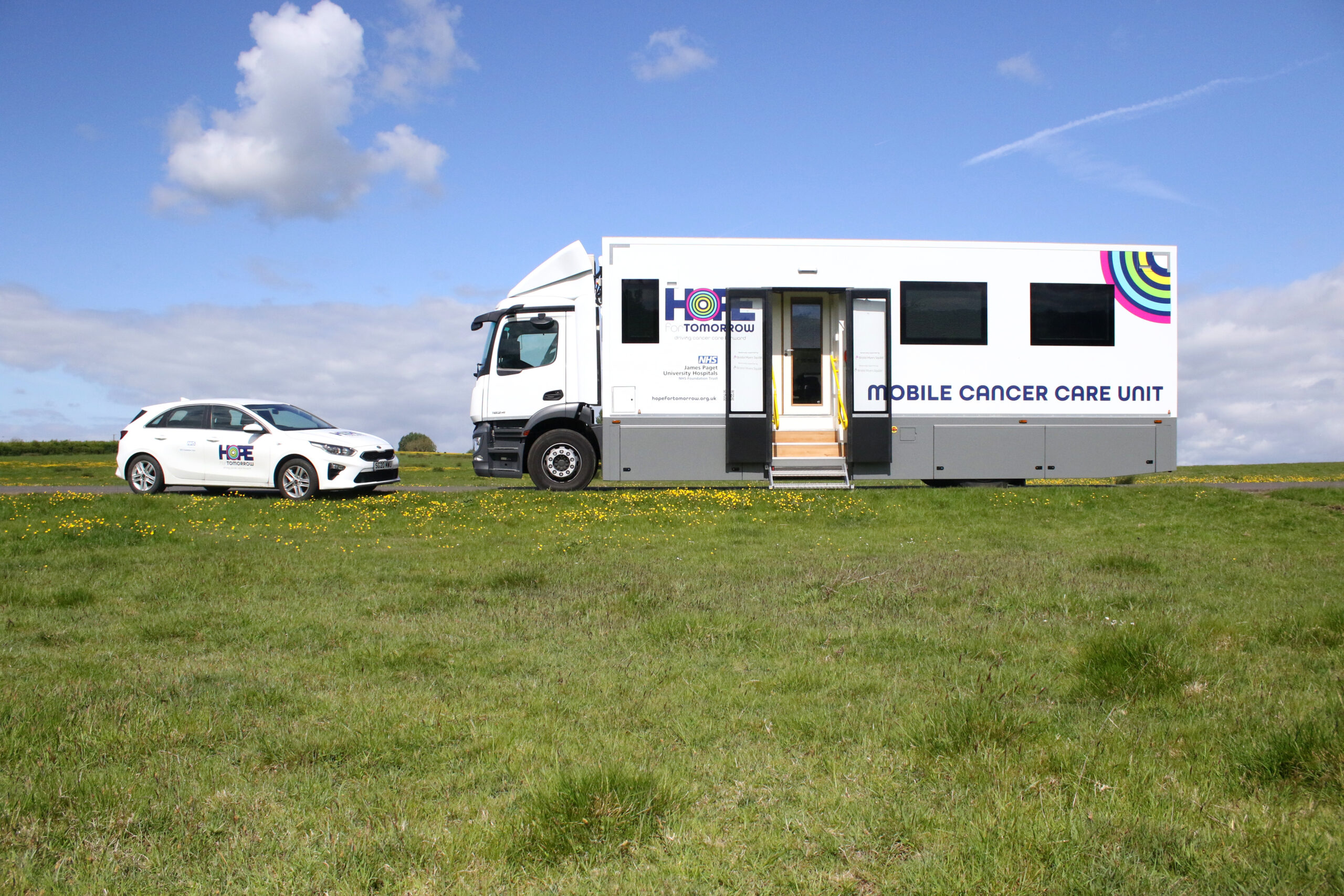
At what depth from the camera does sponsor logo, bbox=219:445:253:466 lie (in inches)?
649

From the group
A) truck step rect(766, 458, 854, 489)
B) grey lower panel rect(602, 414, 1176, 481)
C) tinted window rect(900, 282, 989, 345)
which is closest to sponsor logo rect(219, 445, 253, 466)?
grey lower panel rect(602, 414, 1176, 481)

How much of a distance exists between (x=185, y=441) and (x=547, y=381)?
6.90 meters

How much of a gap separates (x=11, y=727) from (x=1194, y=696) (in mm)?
5664

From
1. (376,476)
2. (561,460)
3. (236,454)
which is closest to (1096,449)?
(561,460)

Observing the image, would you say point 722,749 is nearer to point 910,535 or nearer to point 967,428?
point 910,535

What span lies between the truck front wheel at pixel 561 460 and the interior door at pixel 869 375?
4.64 m

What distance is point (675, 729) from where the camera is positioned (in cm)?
416

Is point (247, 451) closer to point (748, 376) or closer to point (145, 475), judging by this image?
point (145, 475)

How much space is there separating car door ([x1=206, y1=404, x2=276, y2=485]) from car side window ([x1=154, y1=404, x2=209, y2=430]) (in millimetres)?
160

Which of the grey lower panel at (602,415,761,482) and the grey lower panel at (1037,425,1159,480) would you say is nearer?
the grey lower panel at (602,415,761,482)

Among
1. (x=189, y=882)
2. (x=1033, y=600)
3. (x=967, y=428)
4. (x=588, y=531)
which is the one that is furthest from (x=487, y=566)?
(x=967, y=428)

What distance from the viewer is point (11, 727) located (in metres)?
4.19

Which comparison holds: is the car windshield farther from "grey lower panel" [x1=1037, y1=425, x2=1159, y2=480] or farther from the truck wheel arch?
"grey lower panel" [x1=1037, y1=425, x2=1159, y2=480]

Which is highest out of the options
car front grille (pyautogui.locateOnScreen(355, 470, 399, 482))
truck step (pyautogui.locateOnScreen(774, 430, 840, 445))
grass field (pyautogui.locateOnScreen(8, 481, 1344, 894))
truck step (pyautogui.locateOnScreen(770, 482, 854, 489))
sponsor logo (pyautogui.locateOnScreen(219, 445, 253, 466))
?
truck step (pyautogui.locateOnScreen(774, 430, 840, 445))
